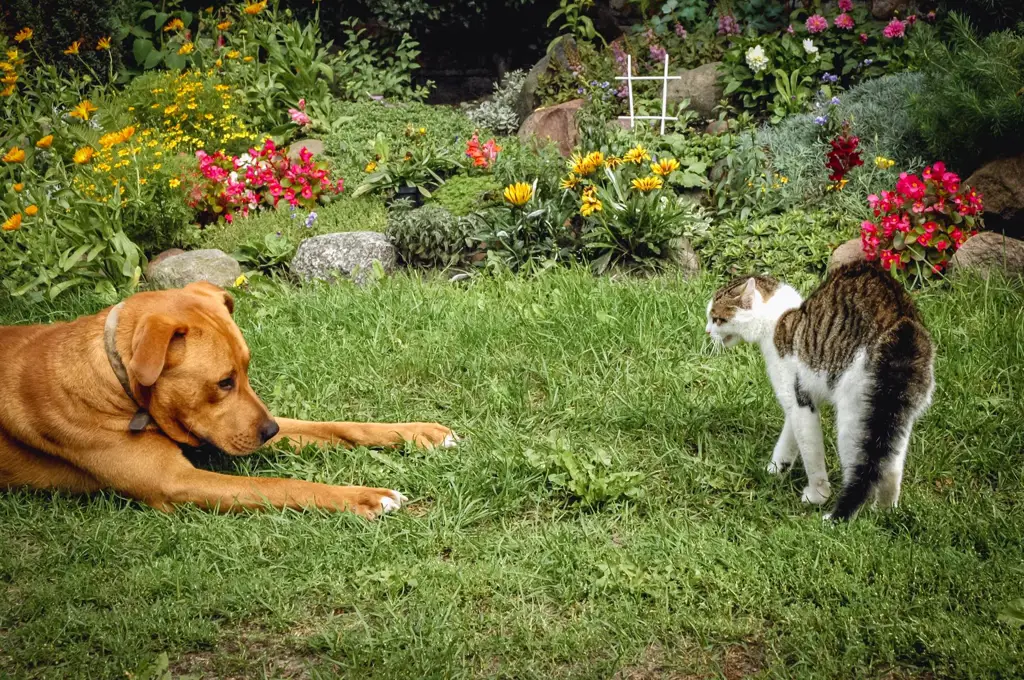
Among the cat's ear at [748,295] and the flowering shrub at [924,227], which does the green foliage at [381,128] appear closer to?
the flowering shrub at [924,227]

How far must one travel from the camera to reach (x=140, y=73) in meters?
9.55

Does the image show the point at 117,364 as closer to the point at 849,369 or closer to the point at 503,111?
the point at 849,369

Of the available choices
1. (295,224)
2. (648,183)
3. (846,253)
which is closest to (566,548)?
(648,183)

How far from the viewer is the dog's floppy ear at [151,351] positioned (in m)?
3.11

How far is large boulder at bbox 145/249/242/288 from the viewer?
586 centimetres

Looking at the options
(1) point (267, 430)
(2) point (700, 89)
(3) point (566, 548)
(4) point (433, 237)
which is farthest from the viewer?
(2) point (700, 89)

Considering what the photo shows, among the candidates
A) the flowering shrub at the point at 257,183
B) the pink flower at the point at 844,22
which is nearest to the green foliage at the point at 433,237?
the flowering shrub at the point at 257,183

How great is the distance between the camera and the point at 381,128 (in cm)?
794

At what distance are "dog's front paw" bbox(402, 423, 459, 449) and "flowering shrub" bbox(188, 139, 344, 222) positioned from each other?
3583 millimetres

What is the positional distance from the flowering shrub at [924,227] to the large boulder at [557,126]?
115 inches

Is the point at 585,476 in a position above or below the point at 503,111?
above

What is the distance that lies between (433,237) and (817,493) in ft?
11.2

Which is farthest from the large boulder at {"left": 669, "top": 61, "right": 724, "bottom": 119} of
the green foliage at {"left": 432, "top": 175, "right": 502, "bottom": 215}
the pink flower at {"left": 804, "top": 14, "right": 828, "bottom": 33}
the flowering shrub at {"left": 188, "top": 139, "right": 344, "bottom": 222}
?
the flowering shrub at {"left": 188, "top": 139, "right": 344, "bottom": 222}

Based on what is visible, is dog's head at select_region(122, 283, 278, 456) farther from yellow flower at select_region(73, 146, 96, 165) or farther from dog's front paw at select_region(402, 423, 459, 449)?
yellow flower at select_region(73, 146, 96, 165)
